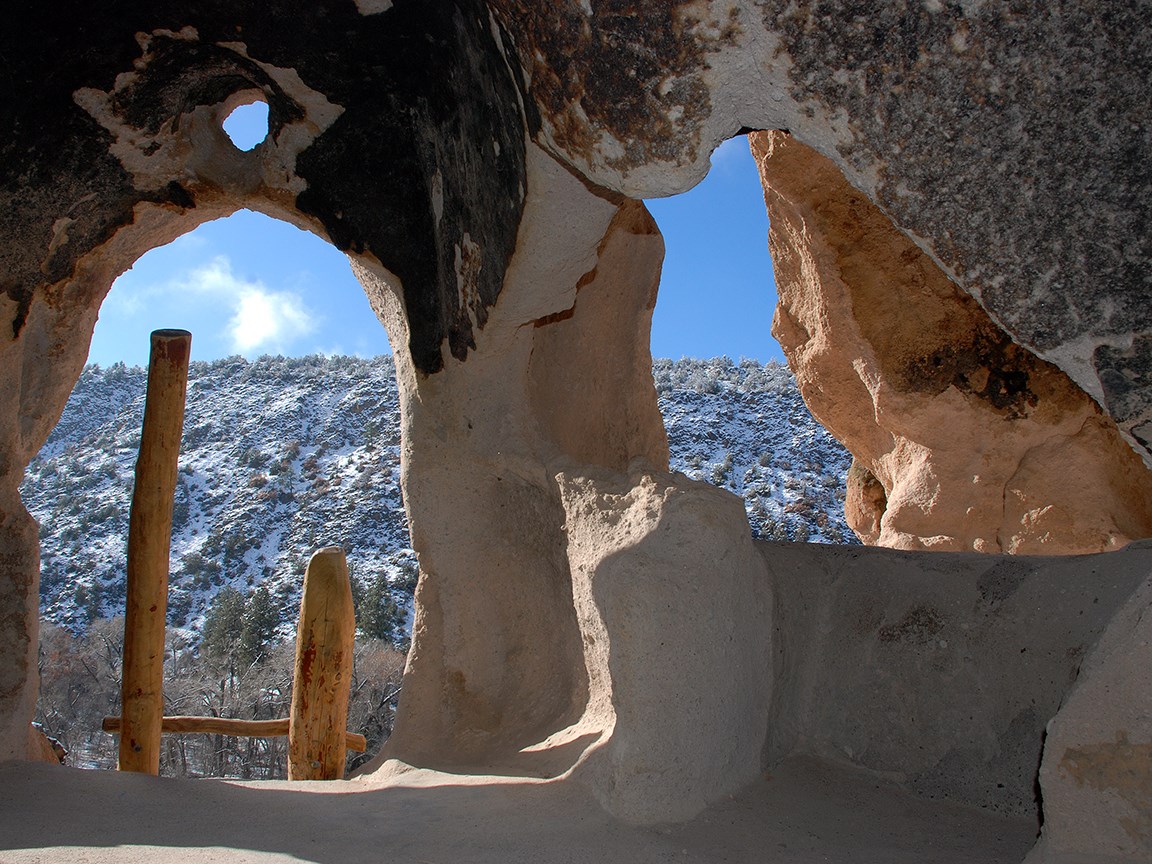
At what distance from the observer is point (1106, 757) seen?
206cm

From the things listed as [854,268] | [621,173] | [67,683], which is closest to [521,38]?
[621,173]

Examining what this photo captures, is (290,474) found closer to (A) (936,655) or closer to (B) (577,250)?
(B) (577,250)

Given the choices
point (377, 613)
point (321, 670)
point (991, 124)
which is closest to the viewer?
point (991, 124)

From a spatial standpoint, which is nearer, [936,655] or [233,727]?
[936,655]

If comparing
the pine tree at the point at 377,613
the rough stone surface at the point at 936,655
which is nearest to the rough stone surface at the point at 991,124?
the rough stone surface at the point at 936,655

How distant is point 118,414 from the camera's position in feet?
89.1

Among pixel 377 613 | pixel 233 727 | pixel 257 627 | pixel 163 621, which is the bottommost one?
pixel 233 727

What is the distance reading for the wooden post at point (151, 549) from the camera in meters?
4.26

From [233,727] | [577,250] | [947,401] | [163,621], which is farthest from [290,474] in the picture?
[577,250]

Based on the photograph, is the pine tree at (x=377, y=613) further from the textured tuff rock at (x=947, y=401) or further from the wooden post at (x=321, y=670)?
the textured tuff rock at (x=947, y=401)

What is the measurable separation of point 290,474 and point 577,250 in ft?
71.6

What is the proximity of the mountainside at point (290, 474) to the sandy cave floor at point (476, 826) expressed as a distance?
15.3 meters

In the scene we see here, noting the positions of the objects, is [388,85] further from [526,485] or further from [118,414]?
[118,414]

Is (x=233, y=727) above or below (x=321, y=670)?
below
